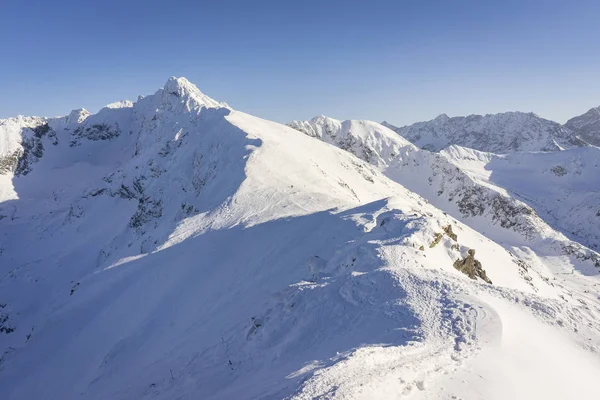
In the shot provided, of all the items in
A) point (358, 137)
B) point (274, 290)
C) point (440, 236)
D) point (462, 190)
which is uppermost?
point (358, 137)

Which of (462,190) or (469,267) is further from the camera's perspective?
(462,190)

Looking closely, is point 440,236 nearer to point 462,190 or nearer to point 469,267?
point 469,267

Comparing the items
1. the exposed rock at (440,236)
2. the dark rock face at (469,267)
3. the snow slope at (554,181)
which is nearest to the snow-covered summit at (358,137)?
the snow slope at (554,181)

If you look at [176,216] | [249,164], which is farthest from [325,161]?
[176,216]

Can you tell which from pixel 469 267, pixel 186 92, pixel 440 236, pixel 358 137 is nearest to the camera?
pixel 440 236

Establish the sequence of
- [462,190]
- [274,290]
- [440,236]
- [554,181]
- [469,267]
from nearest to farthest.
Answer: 1. [274,290]
2. [440,236]
3. [469,267]
4. [462,190]
5. [554,181]

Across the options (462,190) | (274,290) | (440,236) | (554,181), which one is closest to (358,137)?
(462,190)

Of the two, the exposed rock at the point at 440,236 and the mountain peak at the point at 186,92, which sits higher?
the mountain peak at the point at 186,92

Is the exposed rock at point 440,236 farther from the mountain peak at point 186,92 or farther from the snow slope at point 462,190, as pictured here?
the mountain peak at point 186,92

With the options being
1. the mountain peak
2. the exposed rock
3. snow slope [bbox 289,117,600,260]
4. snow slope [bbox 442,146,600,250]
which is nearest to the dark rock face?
the exposed rock

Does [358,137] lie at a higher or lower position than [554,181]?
higher
